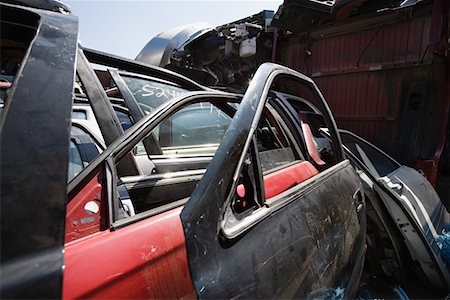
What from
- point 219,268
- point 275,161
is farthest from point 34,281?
point 275,161

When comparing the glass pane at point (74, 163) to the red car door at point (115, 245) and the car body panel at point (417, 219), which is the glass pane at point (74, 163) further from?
the car body panel at point (417, 219)

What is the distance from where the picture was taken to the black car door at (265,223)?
945 mm

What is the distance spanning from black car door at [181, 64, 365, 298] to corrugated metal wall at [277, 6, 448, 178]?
3561 mm

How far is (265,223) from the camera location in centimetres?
116

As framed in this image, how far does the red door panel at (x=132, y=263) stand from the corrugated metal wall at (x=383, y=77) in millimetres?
4900

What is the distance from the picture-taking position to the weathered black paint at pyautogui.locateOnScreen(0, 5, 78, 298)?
0.63 meters

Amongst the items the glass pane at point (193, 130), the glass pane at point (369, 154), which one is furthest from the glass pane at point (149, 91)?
the glass pane at point (369, 154)

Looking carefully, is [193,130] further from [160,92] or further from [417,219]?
[417,219]

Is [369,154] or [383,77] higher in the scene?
[383,77]

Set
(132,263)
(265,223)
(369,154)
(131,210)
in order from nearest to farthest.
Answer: (132,263) < (265,223) < (131,210) < (369,154)

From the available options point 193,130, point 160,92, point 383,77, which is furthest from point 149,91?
point 383,77

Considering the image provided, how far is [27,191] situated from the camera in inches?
26.0

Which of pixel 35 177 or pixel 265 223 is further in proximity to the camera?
pixel 265 223

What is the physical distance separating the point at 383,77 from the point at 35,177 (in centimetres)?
549
